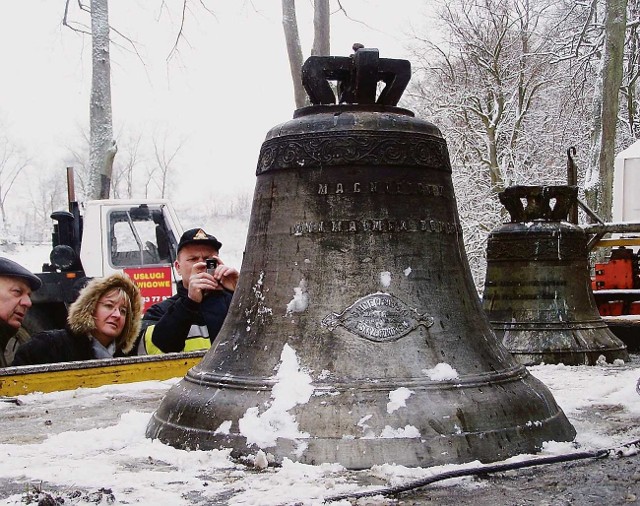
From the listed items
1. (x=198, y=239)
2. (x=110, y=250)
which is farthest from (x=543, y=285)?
(x=110, y=250)

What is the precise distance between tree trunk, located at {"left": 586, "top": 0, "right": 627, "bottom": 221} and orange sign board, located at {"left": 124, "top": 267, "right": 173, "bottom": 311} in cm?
852

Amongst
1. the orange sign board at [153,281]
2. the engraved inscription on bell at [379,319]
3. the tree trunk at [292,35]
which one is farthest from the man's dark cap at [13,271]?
the tree trunk at [292,35]

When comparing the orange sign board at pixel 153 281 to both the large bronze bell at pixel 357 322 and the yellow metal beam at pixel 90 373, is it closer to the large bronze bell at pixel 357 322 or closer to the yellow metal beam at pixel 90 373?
the yellow metal beam at pixel 90 373

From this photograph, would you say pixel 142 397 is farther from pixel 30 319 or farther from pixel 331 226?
pixel 30 319

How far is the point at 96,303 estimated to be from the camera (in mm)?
5594

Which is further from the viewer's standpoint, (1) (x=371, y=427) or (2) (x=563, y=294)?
(2) (x=563, y=294)

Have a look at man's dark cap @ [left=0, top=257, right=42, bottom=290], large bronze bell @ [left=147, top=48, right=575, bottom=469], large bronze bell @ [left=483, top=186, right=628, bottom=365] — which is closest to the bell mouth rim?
large bronze bell @ [left=147, top=48, right=575, bottom=469]

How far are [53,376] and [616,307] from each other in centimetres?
883

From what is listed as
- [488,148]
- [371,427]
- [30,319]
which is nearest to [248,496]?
[371,427]

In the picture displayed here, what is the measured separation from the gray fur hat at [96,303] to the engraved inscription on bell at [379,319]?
2.34 meters

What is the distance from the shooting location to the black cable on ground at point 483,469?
9.76ft

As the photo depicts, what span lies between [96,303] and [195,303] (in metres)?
0.64

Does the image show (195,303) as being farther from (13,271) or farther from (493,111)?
(493,111)

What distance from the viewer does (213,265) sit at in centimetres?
560
